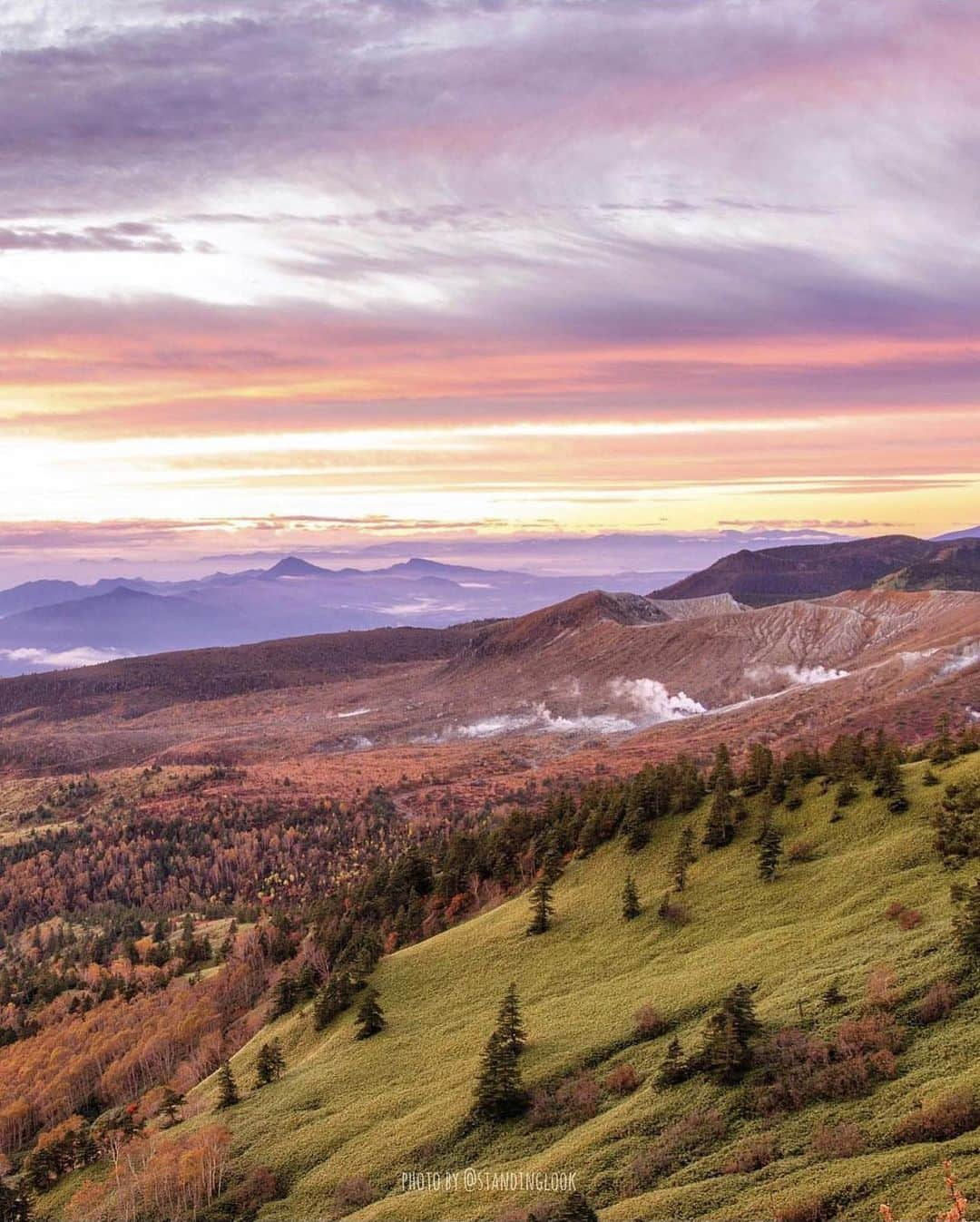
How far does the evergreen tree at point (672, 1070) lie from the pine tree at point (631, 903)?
54.0 ft

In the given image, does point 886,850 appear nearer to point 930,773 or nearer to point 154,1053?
point 930,773

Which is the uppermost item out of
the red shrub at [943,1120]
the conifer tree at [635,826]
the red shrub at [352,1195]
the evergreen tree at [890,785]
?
the evergreen tree at [890,785]

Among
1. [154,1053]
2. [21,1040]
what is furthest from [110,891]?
[154,1053]

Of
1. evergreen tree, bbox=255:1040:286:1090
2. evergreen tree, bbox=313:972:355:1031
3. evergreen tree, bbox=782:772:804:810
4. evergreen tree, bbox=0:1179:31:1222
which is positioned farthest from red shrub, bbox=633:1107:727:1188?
evergreen tree, bbox=0:1179:31:1222

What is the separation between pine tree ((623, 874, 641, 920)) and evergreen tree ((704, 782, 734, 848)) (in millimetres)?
5405

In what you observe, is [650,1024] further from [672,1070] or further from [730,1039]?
[730,1039]

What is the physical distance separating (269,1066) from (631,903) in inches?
748

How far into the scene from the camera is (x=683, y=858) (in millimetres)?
45781

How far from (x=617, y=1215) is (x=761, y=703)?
144094 millimetres

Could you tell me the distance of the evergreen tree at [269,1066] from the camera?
136ft

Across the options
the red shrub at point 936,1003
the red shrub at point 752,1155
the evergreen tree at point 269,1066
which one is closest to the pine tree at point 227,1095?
the evergreen tree at point 269,1066

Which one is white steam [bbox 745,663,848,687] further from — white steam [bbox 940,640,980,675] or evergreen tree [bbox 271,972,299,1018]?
evergreen tree [bbox 271,972,299,1018]

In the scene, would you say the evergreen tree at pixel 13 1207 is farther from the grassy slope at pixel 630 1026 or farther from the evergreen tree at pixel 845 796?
the evergreen tree at pixel 845 796

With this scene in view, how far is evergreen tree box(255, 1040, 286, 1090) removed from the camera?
41.6 metres
